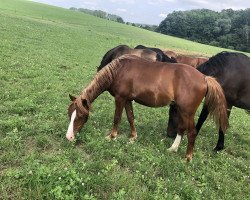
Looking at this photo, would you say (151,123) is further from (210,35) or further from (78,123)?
(210,35)

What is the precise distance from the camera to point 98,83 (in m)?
8.19

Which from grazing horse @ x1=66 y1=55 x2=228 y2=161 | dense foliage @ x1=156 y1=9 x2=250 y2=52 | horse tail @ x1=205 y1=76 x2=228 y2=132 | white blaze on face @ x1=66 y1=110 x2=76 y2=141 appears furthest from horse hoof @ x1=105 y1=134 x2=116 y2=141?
dense foliage @ x1=156 y1=9 x2=250 y2=52

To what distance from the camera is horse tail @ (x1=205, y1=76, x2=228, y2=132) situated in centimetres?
780

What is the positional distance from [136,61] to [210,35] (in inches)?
3607

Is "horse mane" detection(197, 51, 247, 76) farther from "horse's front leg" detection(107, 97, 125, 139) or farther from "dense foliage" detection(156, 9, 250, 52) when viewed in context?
"dense foliage" detection(156, 9, 250, 52)

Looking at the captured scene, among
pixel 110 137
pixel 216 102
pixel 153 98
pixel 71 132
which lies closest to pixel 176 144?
pixel 153 98

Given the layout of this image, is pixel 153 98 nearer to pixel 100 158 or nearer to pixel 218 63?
pixel 100 158

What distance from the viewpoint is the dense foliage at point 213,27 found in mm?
87688

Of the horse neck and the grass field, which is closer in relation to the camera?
the grass field

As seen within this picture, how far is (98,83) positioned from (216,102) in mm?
2783

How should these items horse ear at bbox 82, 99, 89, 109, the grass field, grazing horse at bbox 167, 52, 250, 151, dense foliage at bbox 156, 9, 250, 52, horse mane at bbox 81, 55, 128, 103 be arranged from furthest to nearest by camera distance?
dense foliage at bbox 156, 9, 250, 52, grazing horse at bbox 167, 52, 250, 151, horse mane at bbox 81, 55, 128, 103, horse ear at bbox 82, 99, 89, 109, the grass field

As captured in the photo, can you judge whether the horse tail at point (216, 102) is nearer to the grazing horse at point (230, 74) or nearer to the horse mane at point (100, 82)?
the grazing horse at point (230, 74)

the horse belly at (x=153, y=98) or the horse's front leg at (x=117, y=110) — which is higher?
the horse belly at (x=153, y=98)

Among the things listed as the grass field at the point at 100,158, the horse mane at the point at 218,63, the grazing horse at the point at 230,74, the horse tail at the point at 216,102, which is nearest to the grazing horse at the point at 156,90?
the horse tail at the point at 216,102
